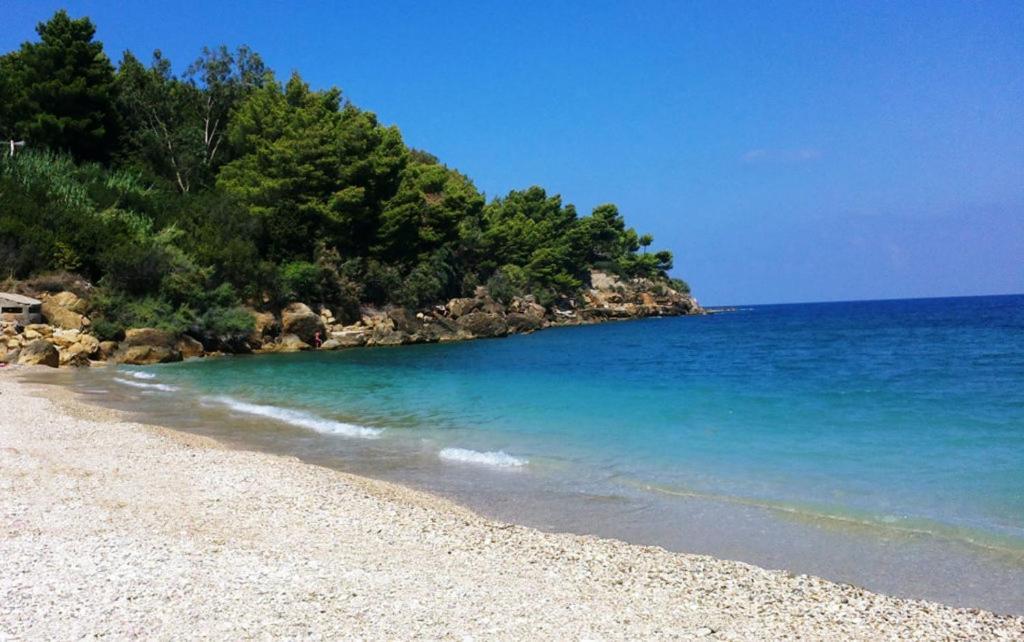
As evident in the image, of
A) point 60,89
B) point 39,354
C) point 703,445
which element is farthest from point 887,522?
point 60,89

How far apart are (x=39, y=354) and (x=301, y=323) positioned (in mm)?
16310

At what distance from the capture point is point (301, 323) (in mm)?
42469

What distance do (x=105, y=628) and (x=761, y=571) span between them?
5.07 metres

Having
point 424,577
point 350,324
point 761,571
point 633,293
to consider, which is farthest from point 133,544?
point 633,293

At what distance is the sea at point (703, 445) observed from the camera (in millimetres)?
7520

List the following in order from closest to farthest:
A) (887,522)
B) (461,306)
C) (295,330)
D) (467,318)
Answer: (887,522), (295,330), (467,318), (461,306)

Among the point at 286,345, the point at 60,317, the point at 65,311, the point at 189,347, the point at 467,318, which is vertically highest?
the point at 65,311

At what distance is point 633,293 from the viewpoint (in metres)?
91.8

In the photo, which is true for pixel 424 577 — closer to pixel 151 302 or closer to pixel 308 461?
pixel 308 461

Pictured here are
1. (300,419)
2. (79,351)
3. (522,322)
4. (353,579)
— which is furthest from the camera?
(522,322)

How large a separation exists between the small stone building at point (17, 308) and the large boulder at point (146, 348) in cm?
360

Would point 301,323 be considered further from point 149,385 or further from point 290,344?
point 149,385

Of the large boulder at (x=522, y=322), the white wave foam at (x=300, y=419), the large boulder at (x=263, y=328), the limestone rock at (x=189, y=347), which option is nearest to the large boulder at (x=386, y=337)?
the large boulder at (x=263, y=328)

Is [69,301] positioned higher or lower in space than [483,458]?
higher
